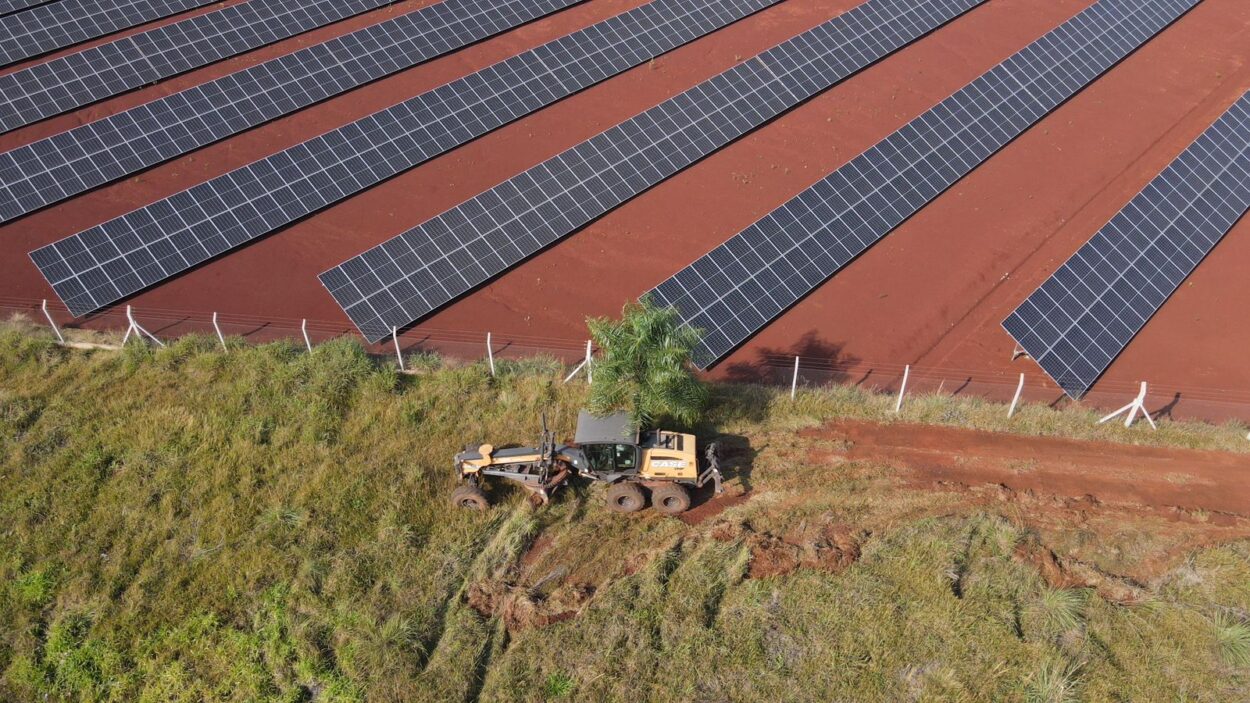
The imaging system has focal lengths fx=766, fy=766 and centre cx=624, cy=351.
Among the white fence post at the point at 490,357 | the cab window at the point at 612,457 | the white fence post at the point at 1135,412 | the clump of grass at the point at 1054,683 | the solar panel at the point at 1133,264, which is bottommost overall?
the white fence post at the point at 490,357

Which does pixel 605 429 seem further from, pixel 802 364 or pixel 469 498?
pixel 802 364

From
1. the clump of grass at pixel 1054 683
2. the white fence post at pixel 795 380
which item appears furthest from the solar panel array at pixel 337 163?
the clump of grass at pixel 1054 683

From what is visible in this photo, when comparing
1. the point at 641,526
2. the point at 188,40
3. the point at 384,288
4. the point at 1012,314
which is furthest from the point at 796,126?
the point at 188,40

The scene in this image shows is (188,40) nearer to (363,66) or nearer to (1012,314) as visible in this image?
(363,66)

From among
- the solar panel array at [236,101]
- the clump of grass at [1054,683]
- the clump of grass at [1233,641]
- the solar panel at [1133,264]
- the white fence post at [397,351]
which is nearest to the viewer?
the clump of grass at [1054,683]

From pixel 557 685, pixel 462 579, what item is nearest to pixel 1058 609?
pixel 557 685

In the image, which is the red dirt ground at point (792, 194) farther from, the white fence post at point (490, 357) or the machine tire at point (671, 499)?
the machine tire at point (671, 499)
